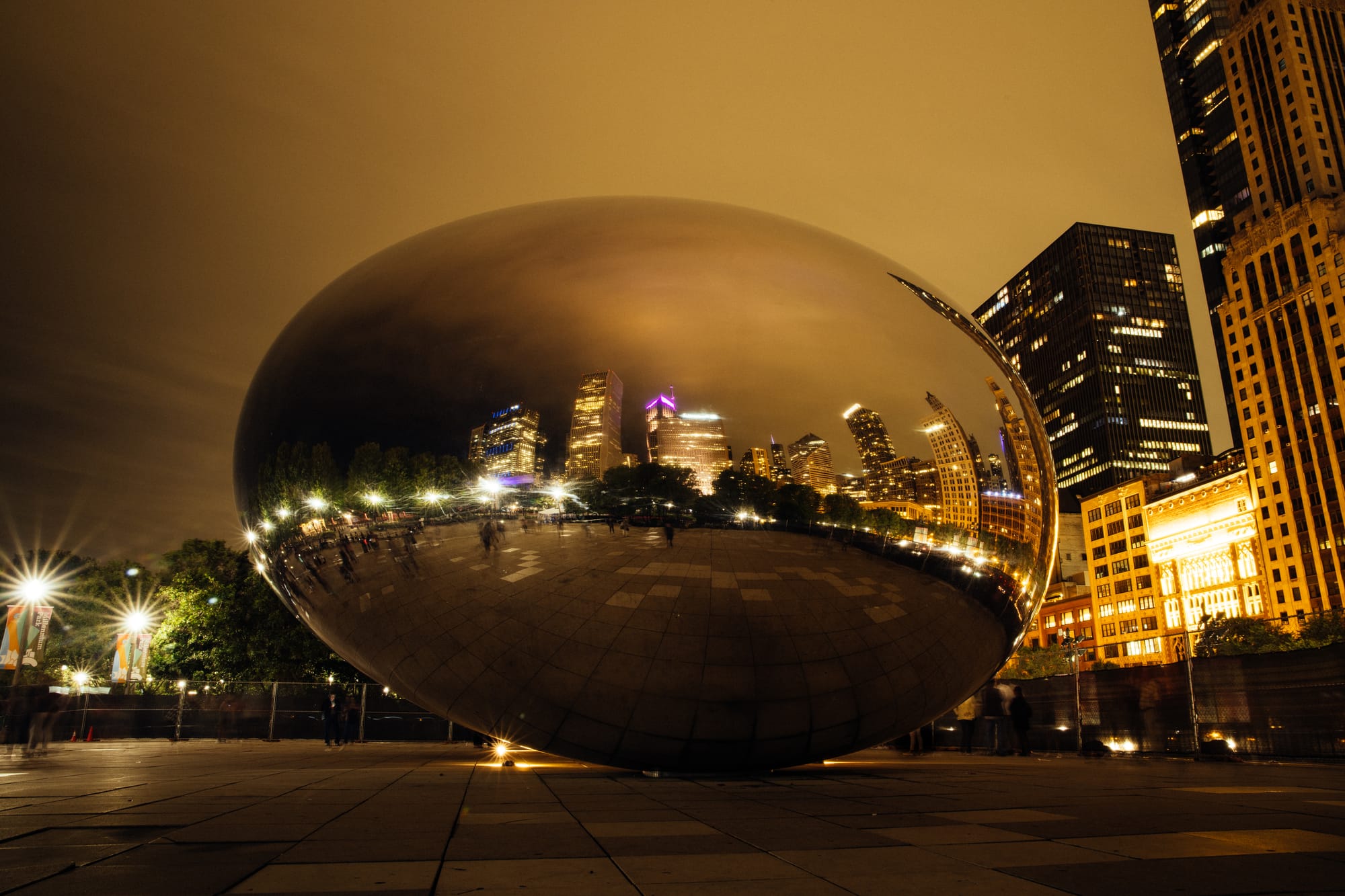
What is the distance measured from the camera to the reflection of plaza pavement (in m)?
5.16

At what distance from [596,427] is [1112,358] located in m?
197

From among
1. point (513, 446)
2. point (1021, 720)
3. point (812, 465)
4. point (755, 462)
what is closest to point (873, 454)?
point (812, 465)

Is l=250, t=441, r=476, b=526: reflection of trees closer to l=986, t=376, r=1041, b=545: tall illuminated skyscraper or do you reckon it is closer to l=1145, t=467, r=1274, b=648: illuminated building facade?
l=986, t=376, r=1041, b=545: tall illuminated skyscraper

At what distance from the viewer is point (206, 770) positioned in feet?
31.1

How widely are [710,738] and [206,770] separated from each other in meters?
6.76

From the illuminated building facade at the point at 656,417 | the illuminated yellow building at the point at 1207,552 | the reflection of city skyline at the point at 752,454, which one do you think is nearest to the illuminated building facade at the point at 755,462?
the reflection of city skyline at the point at 752,454

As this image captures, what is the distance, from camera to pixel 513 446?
5.17 m

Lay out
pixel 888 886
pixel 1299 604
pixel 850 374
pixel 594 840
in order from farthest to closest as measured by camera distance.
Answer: pixel 1299 604, pixel 850 374, pixel 594 840, pixel 888 886

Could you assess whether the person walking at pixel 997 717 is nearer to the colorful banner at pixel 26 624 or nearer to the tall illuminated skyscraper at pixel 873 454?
the tall illuminated skyscraper at pixel 873 454

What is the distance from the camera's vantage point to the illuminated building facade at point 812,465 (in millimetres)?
5332

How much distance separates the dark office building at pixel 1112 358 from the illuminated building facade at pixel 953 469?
178 m

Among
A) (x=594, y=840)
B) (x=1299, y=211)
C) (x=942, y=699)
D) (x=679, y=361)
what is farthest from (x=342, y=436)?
(x=1299, y=211)

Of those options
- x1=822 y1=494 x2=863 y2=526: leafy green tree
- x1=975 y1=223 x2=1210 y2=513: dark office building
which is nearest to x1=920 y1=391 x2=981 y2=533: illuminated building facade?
x1=822 y1=494 x2=863 y2=526: leafy green tree

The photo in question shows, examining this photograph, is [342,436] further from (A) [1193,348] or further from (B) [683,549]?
(A) [1193,348]
